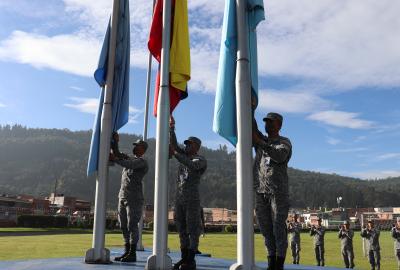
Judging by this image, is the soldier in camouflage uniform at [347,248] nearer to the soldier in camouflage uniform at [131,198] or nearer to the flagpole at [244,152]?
the soldier in camouflage uniform at [131,198]

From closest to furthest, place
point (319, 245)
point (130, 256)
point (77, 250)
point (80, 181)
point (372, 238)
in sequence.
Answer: point (130, 256)
point (372, 238)
point (319, 245)
point (77, 250)
point (80, 181)

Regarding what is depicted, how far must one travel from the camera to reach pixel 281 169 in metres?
4.65

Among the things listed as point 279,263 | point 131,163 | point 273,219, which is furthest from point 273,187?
point 131,163

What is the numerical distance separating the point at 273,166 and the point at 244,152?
0.57m

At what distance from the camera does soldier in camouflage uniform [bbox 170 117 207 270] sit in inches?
212

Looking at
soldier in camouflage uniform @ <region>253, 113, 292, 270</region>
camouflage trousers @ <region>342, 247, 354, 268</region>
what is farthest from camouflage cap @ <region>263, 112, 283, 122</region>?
camouflage trousers @ <region>342, 247, 354, 268</region>

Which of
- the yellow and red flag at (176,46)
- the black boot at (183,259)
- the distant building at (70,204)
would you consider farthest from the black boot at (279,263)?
the distant building at (70,204)

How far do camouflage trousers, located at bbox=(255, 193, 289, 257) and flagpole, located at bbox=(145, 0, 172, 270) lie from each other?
1078 millimetres

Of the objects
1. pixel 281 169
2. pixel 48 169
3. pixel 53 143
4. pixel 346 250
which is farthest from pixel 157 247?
pixel 53 143

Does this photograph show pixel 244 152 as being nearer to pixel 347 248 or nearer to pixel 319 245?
pixel 347 248

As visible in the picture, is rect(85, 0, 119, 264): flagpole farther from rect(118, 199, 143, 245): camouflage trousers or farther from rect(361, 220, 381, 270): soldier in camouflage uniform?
rect(361, 220, 381, 270): soldier in camouflage uniform

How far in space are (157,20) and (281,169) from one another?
2490 mm

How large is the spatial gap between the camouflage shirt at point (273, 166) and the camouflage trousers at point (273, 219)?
0.09m

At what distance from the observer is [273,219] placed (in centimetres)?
456
